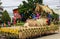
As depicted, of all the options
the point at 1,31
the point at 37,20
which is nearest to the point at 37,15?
the point at 37,20

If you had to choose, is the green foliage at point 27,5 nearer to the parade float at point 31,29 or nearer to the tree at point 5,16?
the tree at point 5,16

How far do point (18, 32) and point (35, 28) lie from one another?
1.14 metres

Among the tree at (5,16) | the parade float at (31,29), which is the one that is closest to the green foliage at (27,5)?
the tree at (5,16)

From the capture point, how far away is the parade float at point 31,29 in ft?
26.9

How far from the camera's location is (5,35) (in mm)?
9031

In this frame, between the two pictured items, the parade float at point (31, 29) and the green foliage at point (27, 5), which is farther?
the green foliage at point (27, 5)

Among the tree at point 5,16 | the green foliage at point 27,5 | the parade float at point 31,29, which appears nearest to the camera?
the parade float at point 31,29

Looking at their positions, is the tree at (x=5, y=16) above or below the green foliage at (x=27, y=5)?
below

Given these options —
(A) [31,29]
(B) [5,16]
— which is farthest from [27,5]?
(A) [31,29]

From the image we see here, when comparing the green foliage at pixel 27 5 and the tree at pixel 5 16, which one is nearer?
the tree at pixel 5 16

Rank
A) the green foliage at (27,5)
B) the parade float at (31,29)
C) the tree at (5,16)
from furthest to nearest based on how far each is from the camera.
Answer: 1. the green foliage at (27,5)
2. the tree at (5,16)
3. the parade float at (31,29)

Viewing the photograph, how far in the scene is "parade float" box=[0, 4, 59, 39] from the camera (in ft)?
26.9

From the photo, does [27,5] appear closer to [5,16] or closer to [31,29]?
[5,16]

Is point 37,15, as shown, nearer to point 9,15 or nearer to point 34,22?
point 34,22
